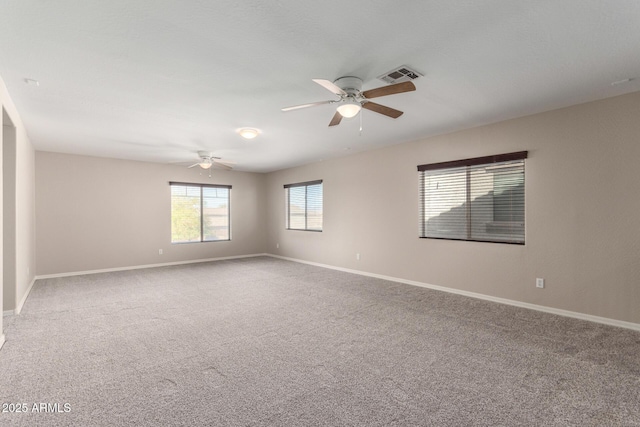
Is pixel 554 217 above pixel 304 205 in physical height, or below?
below

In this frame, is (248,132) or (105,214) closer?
(248,132)

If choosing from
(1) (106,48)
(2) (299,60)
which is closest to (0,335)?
(1) (106,48)

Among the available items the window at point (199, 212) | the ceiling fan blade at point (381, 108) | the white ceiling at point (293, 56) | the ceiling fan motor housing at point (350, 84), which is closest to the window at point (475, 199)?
the white ceiling at point (293, 56)

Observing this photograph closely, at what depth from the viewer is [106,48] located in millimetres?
2389

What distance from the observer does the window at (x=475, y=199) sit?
13.9 feet

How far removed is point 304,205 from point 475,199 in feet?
14.0

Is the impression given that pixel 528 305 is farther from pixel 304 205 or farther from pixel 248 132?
pixel 304 205

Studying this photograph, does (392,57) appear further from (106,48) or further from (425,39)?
(106,48)

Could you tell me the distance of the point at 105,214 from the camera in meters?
6.66

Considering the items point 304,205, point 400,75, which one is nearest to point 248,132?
point 400,75

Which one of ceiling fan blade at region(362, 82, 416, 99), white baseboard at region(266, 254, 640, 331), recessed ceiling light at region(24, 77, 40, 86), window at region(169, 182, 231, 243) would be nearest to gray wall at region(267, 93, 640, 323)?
white baseboard at region(266, 254, 640, 331)

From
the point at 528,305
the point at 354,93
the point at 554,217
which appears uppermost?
the point at 354,93

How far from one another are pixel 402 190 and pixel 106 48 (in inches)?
178

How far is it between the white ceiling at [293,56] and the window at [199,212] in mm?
3541
